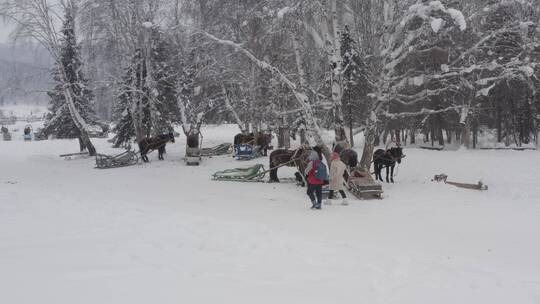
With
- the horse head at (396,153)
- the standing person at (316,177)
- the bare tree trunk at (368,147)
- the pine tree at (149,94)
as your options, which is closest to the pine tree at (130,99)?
the pine tree at (149,94)

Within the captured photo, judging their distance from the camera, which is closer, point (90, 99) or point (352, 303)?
point (352, 303)

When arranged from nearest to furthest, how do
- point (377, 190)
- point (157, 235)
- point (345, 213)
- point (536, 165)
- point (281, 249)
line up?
point (281, 249) < point (157, 235) < point (345, 213) < point (377, 190) < point (536, 165)

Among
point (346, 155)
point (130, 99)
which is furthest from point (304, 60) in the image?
point (130, 99)

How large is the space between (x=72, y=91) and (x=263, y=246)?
2651 centimetres

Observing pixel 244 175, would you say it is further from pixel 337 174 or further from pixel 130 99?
pixel 130 99

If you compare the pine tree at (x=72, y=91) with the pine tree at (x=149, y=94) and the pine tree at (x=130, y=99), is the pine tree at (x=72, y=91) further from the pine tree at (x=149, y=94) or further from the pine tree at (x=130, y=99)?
the pine tree at (x=149, y=94)

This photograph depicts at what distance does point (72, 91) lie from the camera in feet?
99.9

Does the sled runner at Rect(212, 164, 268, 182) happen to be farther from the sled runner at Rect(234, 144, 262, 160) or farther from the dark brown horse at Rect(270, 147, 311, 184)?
the sled runner at Rect(234, 144, 262, 160)

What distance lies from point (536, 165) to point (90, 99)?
1219 inches

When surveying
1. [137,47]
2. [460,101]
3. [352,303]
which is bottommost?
[352,303]

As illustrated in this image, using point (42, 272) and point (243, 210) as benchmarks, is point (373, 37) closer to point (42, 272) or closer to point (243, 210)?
point (243, 210)

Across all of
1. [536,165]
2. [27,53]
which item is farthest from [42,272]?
[27,53]

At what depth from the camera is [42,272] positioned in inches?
229

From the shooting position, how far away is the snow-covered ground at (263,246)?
18.7ft
